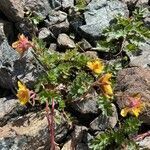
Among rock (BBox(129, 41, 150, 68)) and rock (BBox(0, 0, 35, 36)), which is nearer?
rock (BBox(129, 41, 150, 68))

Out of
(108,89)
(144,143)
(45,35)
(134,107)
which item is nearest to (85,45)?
(45,35)

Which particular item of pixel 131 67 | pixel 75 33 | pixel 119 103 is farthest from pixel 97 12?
pixel 119 103

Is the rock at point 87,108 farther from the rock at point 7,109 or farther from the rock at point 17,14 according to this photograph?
the rock at point 17,14

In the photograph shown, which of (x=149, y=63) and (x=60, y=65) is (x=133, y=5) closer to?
(x=149, y=63)

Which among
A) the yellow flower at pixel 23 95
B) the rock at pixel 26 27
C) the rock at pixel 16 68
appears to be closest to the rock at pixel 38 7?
the rock at pixel 26 27

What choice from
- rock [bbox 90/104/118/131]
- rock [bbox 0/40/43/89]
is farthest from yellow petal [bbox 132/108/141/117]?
rock [bbox 0/40/43/89]

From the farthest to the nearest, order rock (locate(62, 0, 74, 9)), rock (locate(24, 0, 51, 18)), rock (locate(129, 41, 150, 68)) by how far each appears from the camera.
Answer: rock (locate(62, 0, 74, 9)), rock (locate(24, 0, 51, 18)), rock (locate(129, 41, 150, 68))

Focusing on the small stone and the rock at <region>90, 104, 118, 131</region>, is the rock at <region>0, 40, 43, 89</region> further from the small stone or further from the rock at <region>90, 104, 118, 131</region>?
the rock at <region>90, 104, 118, 131</region>

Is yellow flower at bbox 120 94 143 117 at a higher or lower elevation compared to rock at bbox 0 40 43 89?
lower
